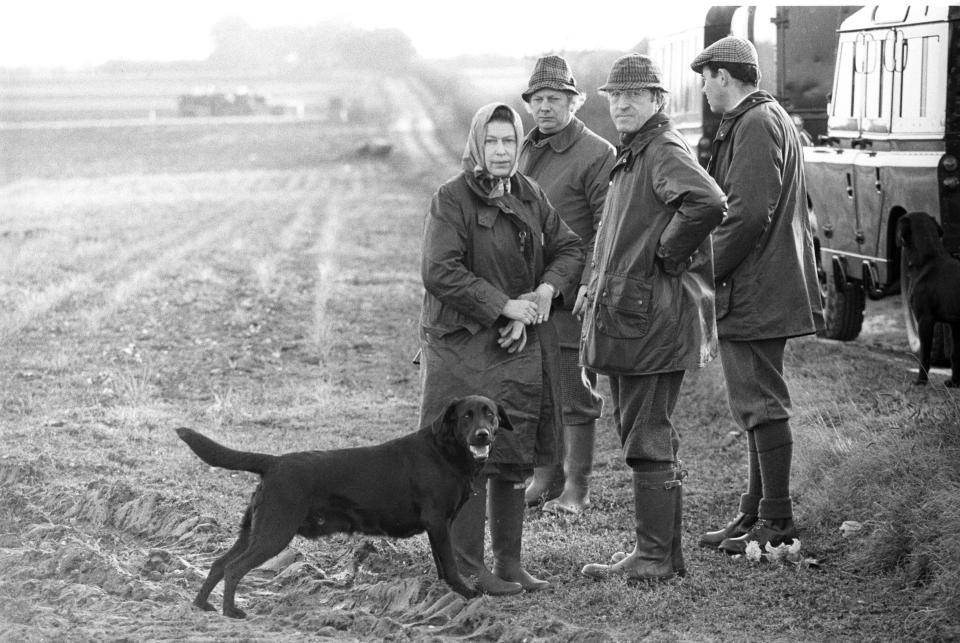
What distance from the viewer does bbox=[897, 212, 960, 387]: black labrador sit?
8.70m

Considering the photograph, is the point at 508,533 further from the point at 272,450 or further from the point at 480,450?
the point at 272,450

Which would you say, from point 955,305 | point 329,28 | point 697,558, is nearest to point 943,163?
point 955,305

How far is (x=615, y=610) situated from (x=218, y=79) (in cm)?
5609

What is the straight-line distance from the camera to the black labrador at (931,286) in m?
8.70

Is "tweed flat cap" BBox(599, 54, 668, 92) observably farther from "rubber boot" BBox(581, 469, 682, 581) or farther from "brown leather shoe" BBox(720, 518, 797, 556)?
"brown leather shoe" BBox(720, 518, 797, 556)

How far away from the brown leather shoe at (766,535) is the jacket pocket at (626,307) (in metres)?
1.18

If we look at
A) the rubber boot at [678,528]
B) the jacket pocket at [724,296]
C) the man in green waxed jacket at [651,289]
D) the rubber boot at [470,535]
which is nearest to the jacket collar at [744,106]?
the man in green waxed jacket at [651,289]

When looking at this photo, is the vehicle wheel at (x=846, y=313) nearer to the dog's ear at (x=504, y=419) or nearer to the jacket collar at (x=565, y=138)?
the jacket collar at (x=565, y=138)

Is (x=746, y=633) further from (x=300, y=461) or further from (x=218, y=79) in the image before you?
(x=218, y=79)

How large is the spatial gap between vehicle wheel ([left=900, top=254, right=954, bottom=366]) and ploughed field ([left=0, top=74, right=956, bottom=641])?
333mm

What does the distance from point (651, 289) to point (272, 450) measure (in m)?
3.41

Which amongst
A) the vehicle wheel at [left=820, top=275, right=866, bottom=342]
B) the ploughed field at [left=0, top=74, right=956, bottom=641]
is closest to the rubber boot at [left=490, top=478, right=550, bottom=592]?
the ploughed field at [left=0, top=74, right=956, bottom=641]

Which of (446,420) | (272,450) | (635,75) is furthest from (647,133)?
(272,450)

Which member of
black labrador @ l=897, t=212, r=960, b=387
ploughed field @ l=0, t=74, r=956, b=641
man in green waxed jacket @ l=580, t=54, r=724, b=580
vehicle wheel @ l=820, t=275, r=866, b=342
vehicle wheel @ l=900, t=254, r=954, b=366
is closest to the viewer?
ploughed field @ l=0, t=74, r=956, b=641
